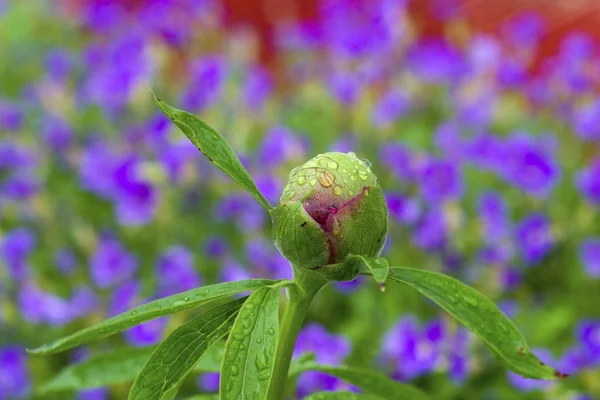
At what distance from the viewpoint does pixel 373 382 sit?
60 cm

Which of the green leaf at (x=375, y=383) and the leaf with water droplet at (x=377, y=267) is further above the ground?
the green leaf at (x=375, y=383)

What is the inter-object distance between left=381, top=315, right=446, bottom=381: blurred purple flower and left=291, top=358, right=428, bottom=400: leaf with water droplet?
2.68 ft

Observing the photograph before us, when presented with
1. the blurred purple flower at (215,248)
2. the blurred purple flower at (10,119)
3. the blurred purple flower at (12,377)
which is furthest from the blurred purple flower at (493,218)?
the blurred purple flower at (10,119)

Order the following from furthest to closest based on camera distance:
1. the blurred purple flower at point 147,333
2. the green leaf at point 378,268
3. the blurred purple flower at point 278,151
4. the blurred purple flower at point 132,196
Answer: the blurred purple flower at point 278,151, the blurred purple flower at point 132,196, the blurred purple flower at point 147,333, the green leaf at point 378,268

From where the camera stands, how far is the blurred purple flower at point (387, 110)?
88.1 inches

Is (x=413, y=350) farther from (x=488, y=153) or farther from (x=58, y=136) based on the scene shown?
(x=58, y=136)

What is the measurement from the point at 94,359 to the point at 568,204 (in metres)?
1.70

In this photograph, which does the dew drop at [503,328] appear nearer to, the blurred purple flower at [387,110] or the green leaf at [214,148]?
the green leaf at [214,148]

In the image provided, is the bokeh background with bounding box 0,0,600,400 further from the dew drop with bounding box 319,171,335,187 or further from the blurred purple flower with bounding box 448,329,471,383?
the dew drop with bounding box 319,171,335,187

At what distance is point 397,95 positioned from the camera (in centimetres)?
240

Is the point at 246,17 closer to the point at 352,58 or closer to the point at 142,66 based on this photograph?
the point at 352,58

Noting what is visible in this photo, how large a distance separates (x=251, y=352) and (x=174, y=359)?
5 cm

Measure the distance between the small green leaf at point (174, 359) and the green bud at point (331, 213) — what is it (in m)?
0.07

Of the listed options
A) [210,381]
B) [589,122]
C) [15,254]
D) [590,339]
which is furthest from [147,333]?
[589,122]
